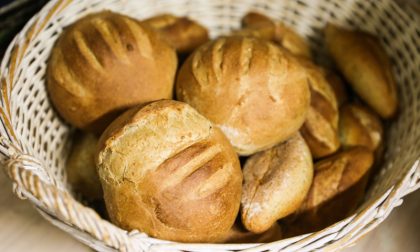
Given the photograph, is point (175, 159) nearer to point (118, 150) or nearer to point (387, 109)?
point (118, 150)

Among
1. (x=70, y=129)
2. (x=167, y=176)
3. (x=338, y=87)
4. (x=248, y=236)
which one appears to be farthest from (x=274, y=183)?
(x=70, y=129)

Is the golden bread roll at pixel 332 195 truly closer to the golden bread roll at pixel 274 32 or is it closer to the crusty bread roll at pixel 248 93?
the crusty bread roll at pixel 248 93

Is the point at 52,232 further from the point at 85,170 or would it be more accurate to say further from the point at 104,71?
the point at 104,71

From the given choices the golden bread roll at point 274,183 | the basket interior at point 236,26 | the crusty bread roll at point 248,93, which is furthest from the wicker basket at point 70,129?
the crusty bread roll at point 248,93

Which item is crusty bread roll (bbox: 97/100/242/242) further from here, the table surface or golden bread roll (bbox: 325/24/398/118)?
golden bread roll (bbox: 325/24/398/118)

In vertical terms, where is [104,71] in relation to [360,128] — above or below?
above
